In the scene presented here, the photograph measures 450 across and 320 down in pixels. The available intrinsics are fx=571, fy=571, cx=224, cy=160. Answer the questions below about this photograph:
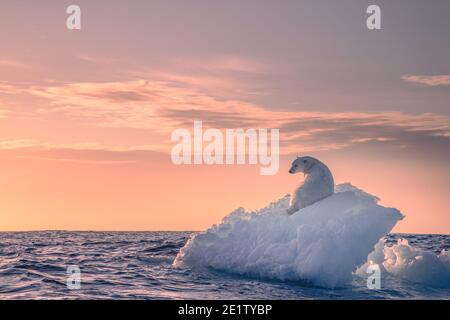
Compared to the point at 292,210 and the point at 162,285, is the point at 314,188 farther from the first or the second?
the point at 162,285

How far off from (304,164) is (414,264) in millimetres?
5217

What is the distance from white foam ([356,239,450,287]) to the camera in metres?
19.7

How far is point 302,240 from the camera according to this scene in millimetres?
18141

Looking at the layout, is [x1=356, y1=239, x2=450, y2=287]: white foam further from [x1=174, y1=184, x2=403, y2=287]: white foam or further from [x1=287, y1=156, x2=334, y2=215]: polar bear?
[x1=287, y1=156, x2=334, y2=215]: polar bear

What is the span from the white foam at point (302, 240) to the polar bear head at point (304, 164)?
136 centimetres

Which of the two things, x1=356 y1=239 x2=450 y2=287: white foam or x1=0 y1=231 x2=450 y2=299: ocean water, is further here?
x1=356 y1=239 x2=450 y2=287: white foam

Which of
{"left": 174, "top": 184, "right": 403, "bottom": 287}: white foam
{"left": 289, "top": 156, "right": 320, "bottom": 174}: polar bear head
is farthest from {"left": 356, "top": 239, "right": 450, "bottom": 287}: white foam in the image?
{"left": 289, "top": 156, "right": 320, "bottom": 174}: polar bear head

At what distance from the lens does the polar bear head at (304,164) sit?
2059cm

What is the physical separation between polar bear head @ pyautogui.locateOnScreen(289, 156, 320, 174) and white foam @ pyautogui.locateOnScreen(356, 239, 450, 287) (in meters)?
3.90
